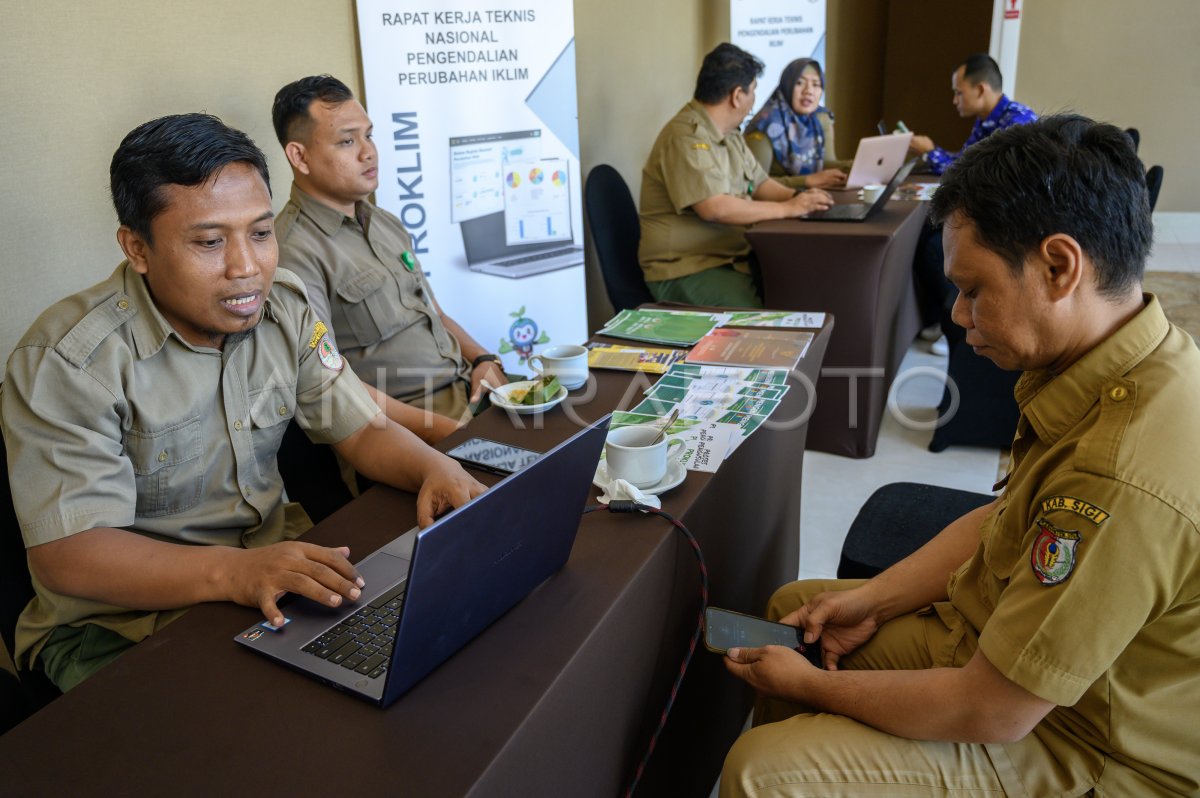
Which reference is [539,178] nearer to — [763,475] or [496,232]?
[496,232]

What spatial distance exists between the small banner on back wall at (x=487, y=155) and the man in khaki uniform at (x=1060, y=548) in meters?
2.10

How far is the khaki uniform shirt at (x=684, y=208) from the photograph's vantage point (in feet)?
11.0

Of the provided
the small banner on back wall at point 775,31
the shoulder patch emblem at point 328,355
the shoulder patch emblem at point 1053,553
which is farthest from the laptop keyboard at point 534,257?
the shoulder patch emblem at point 1053,553

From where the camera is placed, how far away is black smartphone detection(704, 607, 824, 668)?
123 cm

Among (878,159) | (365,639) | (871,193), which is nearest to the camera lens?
(365,639)

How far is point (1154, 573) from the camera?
2.83ft

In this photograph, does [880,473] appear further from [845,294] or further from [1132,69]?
[1132,69]

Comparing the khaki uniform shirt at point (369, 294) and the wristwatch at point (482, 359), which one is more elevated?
the khaki uniform shirt at point (369, 294)

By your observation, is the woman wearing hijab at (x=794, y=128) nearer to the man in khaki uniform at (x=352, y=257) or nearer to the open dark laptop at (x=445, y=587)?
the man in khaki uniform at (x=352, y=257)

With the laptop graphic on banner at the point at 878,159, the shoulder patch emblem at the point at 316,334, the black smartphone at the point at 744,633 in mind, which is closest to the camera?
the black smartphone at the point at 744,633

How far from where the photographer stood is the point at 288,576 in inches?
41.1

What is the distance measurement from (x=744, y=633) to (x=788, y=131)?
144 inches

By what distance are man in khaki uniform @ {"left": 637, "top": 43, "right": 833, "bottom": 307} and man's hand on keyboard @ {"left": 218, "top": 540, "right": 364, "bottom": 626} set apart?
246 cm

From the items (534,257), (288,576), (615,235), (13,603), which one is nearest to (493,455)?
(288,576)
